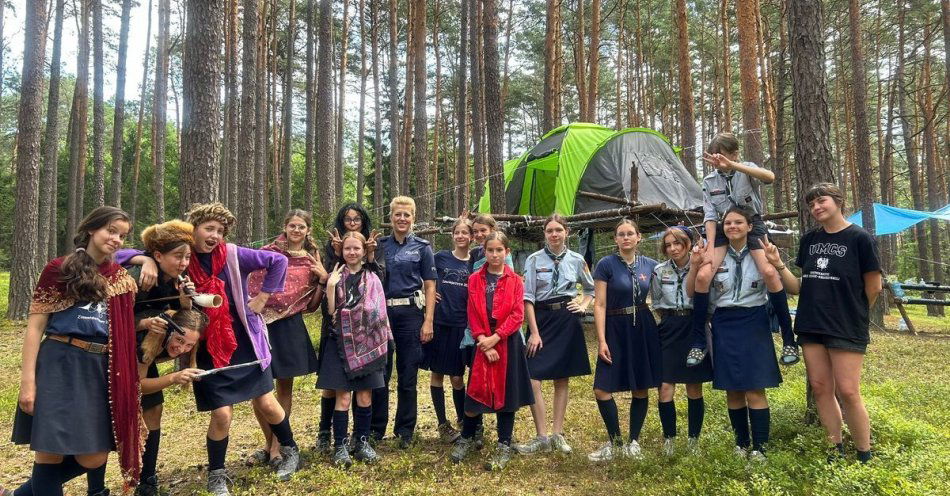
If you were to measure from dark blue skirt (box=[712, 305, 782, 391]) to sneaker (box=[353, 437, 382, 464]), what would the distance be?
8.13ft

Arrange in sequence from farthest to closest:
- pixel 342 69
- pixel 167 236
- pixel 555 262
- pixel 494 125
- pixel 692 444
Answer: pixel 342 69 → pixel 494 125 → pixel 555 262 → pixel 692 444 → pixel 167 236

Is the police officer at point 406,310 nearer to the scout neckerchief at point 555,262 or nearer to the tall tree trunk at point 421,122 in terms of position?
the scout neckerchief at point 555,262

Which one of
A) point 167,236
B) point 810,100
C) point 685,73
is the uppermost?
point 685,73

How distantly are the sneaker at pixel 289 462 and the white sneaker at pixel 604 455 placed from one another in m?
2.13

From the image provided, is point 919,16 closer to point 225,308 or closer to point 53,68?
point 225,308

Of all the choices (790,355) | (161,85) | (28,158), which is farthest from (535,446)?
(161,85)

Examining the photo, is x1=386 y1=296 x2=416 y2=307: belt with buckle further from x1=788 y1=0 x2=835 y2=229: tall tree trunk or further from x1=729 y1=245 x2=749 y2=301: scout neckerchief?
x1=788 y1=0 x2=835 y2=229: tall tree trunk

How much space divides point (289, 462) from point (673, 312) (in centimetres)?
297

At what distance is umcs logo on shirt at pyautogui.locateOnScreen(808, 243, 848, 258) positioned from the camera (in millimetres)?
3510

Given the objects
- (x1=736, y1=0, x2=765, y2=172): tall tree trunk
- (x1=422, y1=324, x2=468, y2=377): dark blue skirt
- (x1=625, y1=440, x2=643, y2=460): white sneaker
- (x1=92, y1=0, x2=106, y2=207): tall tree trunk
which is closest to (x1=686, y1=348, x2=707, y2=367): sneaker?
(x1=625, y1=440, x2=643, y2=460): white sneaker

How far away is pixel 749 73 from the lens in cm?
1050

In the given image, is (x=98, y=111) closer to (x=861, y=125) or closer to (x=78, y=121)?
(x=78, y=121)

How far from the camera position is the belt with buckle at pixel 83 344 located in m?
2.84

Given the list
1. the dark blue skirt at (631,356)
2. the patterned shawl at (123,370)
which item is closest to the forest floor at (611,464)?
the dark blue skirt at (631,356)
